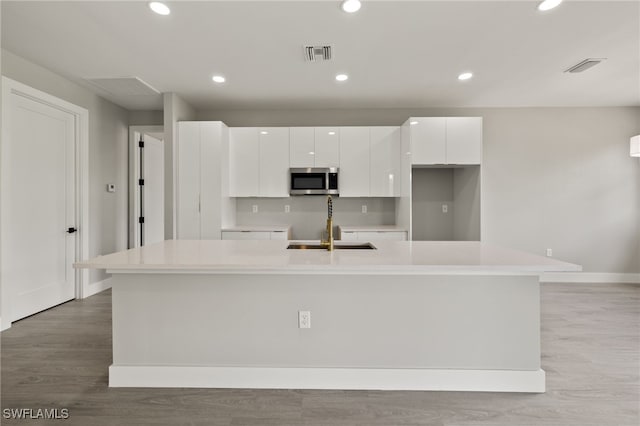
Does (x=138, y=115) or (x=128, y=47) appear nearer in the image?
(x=128, y=47)

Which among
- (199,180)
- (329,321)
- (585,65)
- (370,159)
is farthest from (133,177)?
(585,65)

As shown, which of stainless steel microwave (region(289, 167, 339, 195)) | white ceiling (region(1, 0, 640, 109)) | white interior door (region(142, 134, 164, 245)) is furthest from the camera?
white interior door (region(142, 134, 164, 245))

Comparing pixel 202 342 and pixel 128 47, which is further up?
pixel 128 47

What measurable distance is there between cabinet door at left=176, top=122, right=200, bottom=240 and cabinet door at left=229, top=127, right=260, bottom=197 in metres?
0.47

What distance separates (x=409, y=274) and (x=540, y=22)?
220 cm

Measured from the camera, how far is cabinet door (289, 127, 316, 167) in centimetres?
469

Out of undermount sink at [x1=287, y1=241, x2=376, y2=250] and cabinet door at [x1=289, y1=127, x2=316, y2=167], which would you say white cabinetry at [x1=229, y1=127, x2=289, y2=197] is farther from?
undermount sink at [x1=287, y1=241, x2=376, y2=250]

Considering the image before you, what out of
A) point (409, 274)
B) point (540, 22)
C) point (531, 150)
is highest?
point (540, 22)

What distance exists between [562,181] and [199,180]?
16.5 feet

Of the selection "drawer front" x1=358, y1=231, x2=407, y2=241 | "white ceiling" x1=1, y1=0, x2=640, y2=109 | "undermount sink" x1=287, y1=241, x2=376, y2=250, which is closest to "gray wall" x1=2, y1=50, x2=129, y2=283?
"white ceiling" x1=1, y1=0, x2=640, y2=109

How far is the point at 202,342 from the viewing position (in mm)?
2215

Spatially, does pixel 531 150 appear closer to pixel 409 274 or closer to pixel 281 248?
pixel 409 274

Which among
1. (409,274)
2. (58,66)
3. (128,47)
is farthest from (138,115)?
(409,274)

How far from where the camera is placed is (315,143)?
468 centimetres
